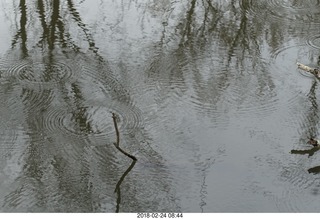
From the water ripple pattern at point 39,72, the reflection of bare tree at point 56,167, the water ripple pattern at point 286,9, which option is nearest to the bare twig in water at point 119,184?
the reflection of bare tree at point 56,167

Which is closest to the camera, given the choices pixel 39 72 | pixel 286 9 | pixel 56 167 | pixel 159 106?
pixel 56 167

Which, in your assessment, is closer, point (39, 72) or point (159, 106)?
point (159, 106)

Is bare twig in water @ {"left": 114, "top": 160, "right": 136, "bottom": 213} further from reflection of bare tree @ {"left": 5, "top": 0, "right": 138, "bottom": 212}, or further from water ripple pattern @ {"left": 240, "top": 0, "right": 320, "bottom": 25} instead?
water ripple pattern @ {"left": 240, "top": 0, "right": 320, "bottom": 25}

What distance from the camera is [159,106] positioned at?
21.3 ft

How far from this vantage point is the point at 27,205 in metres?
5.28

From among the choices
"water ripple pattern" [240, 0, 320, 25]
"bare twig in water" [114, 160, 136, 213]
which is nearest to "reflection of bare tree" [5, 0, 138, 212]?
"bare twig in water" [114, 160, 136, 213]

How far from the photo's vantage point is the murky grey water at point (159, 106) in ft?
18.0

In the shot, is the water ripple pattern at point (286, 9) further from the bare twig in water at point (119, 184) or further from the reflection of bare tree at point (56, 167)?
the bare twig in water at point (119, 184)

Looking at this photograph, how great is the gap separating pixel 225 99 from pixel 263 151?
3.00 ft

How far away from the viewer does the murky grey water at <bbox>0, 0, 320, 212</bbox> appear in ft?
18.0

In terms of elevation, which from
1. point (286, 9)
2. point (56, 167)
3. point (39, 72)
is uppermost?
point (286, 9)

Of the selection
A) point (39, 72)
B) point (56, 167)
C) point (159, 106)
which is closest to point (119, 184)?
point (56, 167)

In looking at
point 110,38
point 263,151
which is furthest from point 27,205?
point 110,38

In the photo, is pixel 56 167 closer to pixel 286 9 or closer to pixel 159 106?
pixel 159 106
